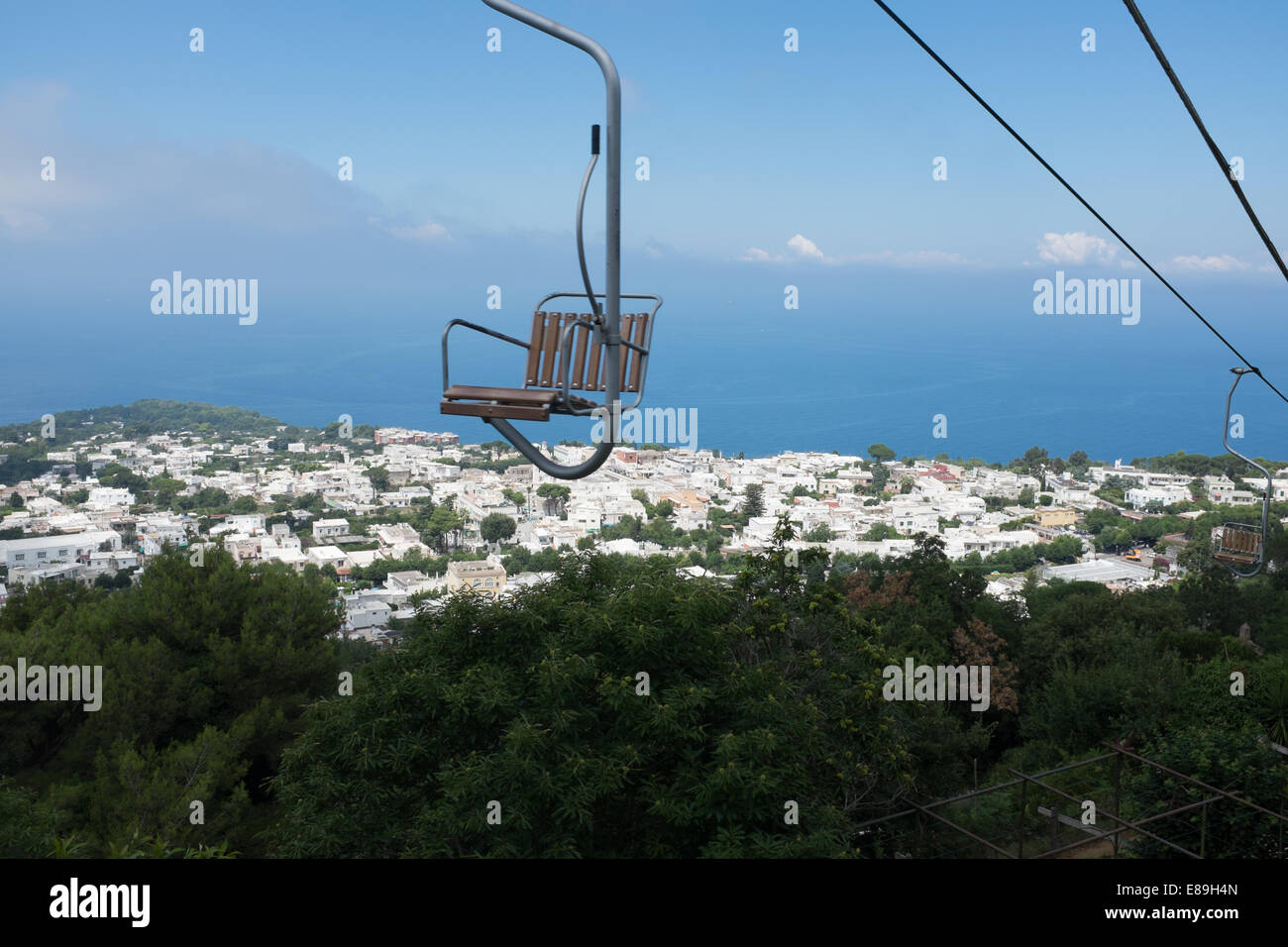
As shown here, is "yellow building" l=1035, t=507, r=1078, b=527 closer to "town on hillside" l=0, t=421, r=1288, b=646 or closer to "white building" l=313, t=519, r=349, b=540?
"town on hillside" l=0, t=421, r=1288, b=646

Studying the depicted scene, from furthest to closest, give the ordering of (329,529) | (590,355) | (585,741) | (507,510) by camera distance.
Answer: (507,510), (329,529), (585,741), (590,355)

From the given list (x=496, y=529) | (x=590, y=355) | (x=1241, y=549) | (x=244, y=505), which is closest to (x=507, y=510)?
(x=496, y=529)

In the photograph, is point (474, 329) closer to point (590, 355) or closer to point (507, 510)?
point (590, 355)

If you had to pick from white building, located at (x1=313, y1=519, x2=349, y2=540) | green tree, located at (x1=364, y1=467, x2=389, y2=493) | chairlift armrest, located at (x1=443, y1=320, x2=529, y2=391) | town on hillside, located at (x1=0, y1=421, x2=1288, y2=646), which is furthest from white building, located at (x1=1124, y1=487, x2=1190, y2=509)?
chairlift armrest, located at (x1=443, y1=320, x2=529, y2=391)

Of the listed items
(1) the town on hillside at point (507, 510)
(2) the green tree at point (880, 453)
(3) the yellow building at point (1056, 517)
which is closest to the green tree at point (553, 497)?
(1) the town on hillside at point (507, 510)
